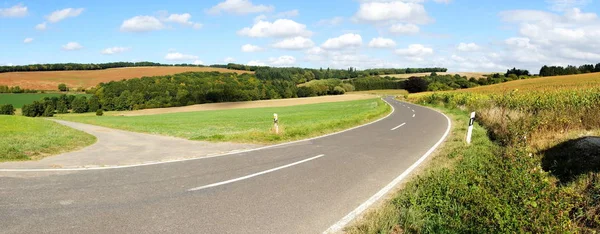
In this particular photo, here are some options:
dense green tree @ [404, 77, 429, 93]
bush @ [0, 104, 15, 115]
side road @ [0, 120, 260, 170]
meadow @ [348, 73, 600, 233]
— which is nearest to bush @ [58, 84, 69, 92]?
bush @ [0, 104, 15, 115]

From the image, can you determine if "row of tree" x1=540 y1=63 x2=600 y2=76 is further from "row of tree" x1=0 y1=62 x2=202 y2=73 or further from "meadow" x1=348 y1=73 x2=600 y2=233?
"row of tree" x1=0 y1=62 x2=202 y2=73

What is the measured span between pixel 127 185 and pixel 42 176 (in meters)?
2.07

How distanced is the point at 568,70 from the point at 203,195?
111577 millimetres

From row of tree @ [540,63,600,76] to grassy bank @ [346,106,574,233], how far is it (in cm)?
10389

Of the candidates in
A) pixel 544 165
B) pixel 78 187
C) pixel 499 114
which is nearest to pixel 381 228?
pixel 78 187

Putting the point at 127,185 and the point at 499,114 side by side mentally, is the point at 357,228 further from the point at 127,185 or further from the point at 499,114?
the point at 499,114

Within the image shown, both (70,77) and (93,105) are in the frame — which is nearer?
(93,105)

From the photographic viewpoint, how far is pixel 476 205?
5.12 m

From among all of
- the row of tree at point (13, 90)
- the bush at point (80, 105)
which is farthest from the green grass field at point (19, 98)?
the bush at point (80, 105)

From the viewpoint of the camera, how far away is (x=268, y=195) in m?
5.96

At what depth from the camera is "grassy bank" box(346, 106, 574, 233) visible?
4.42m

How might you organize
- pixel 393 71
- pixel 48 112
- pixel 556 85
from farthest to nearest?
pixel 393 71 < pixel 48 112 < pixel 556 85

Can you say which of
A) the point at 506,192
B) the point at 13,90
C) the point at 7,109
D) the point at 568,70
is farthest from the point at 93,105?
the point at 568,70

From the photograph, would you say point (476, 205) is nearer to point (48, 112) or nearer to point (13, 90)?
point (48, 112)
